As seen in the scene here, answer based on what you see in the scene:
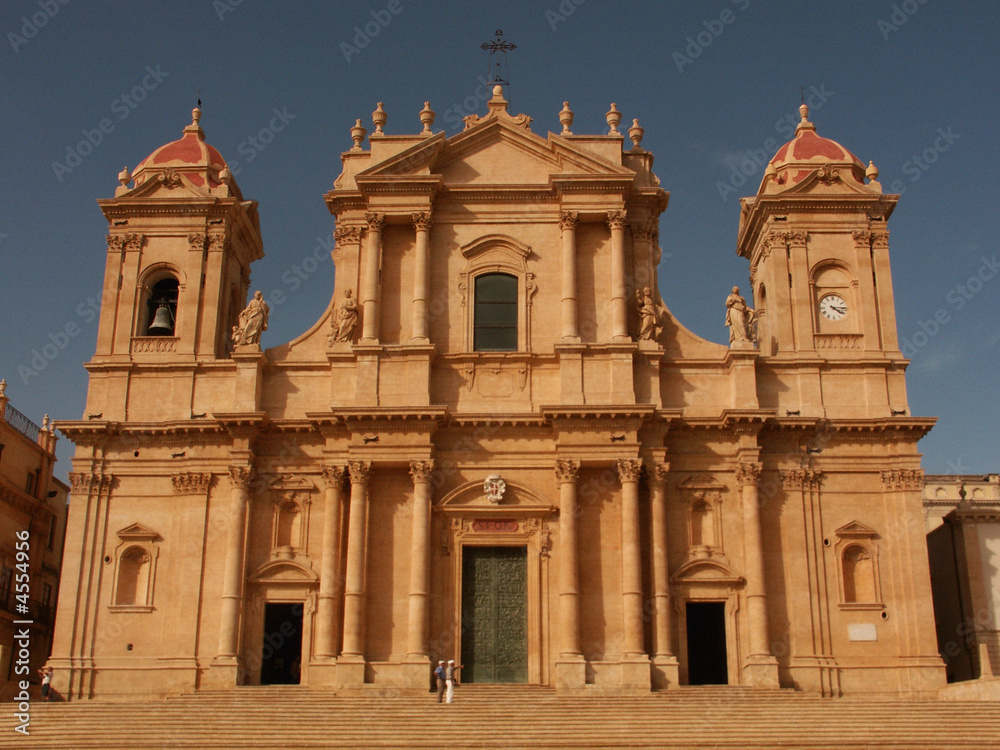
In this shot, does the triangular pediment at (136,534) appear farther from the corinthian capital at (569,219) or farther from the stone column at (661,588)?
the corinthian capital at (569,219)

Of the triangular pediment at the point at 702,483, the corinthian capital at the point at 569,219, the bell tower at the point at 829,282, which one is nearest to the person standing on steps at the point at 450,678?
the triangular pediment at the point at 702,483

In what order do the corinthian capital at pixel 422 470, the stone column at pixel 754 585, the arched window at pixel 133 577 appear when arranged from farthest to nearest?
the arched window at pixel 133 577 → the corinthian capital at pixel 422 470 → the stone column at pixel 754 585

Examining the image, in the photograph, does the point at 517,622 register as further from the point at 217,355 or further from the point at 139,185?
the point at 139,185

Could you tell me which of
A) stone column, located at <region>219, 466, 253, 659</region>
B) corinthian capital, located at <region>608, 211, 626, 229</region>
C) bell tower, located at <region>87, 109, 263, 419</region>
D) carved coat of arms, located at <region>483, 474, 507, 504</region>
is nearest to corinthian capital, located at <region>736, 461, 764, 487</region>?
carved coat of arms, located at <region>483, 474, 507, 504</region>

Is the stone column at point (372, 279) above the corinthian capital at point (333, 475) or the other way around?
above

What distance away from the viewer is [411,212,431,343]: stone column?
96.5ft

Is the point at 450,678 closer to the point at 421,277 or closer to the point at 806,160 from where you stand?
the point at 421,277

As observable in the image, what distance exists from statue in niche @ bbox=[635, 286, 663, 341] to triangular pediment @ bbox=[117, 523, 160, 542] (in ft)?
43.6

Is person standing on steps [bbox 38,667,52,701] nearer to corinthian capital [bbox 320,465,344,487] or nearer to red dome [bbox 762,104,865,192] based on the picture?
corinthian capital [bbox 320,465,344,487]

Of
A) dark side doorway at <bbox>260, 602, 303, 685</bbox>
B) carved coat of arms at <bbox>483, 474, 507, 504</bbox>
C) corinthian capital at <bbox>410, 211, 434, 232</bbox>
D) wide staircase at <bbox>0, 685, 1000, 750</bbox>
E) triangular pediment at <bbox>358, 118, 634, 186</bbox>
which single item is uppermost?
triangular pediment at <bbox>358, 118, 634, 186</bbox>

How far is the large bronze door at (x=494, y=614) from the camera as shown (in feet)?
90.8

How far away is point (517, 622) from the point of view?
2806 centimetres

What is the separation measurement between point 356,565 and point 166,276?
33.1 feet

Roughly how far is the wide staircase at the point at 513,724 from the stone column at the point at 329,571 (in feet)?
7.48
